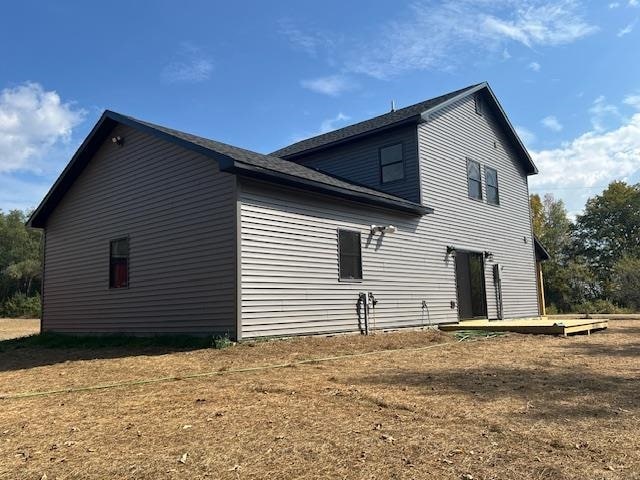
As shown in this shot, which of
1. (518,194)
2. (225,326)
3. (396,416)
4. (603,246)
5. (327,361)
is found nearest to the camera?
(396,416)

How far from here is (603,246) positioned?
1812 inches

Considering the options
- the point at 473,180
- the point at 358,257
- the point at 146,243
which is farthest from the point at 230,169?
the point at 473,180

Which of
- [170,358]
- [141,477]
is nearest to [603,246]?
[170,358]

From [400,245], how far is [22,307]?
3468cm

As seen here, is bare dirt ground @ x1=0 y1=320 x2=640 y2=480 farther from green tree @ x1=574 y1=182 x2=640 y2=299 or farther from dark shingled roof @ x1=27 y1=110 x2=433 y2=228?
green tree @ x1=574 y1=182 x2=640 y2=299

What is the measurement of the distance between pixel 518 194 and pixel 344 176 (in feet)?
24.1

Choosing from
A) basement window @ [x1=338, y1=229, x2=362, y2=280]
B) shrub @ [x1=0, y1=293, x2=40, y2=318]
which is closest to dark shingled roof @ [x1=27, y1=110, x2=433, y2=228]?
basement window @ [x1=338, y1=229, x2=362, y2=280]

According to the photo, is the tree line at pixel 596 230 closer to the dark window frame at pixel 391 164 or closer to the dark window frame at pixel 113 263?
the dark window frame at pixel 391 164

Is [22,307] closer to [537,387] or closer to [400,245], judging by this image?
[400,245]

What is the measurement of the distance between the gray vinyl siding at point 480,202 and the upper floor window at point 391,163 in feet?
2.11

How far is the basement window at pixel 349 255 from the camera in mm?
11727

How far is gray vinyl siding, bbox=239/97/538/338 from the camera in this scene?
1001cm

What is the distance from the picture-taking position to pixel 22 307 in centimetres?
3819

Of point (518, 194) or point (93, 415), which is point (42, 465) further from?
point (518, 194)
